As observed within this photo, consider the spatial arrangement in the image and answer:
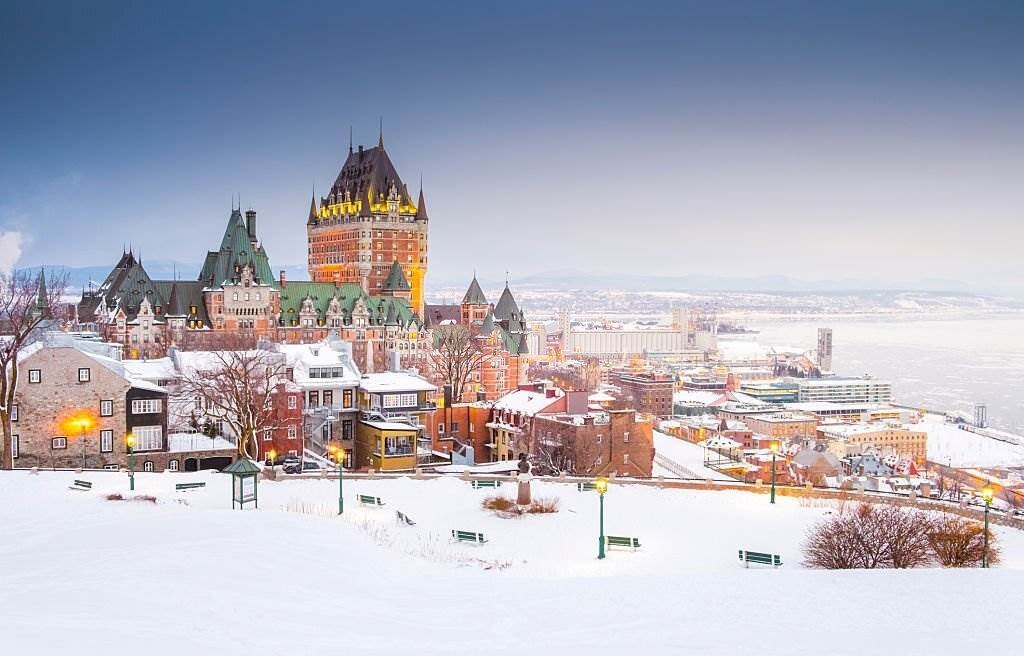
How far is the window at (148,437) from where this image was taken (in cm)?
3647

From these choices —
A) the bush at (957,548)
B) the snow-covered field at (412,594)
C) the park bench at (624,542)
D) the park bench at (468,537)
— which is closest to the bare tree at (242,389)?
the snow-covered field at (412,594)

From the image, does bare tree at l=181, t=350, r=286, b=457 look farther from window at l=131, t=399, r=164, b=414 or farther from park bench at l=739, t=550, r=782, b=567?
park bench at l=739, t=550, r=782, b=567

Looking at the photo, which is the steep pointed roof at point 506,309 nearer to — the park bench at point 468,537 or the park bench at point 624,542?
the park bench at point 468,537

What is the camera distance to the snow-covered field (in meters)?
13.8

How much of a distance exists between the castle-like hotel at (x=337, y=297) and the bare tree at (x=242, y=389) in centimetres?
3677

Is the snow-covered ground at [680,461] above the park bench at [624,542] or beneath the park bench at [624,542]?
beneath

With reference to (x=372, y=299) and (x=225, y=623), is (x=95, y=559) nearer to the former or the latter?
(x=225, y=623)

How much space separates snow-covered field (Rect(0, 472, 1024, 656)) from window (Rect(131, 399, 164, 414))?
445 inches

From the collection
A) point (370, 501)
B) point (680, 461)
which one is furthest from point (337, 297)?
point (370, 501)

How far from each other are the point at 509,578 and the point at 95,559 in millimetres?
7886

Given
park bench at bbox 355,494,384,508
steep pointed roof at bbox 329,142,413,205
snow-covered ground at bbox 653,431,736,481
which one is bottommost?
snow-covered ground at bbox 653,431,736,481

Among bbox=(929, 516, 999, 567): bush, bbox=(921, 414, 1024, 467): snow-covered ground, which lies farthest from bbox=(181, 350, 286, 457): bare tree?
bbox=(921, 414, 1024, 467): snow-covered ground

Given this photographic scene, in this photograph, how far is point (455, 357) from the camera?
289 ft

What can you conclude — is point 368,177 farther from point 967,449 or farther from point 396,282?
point 967,449
